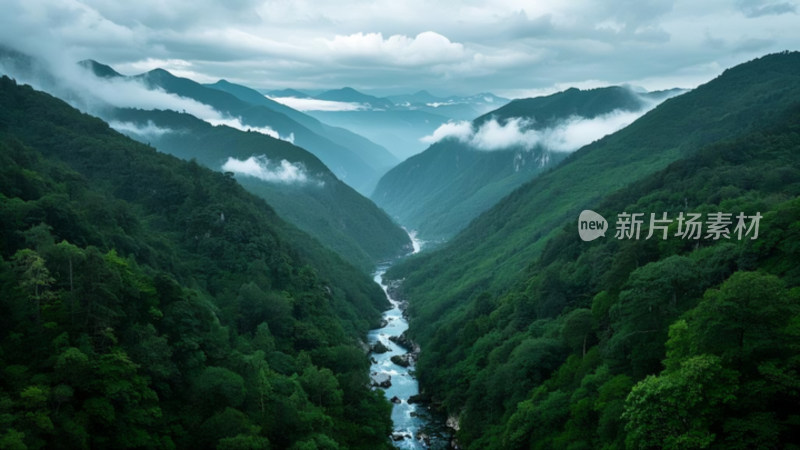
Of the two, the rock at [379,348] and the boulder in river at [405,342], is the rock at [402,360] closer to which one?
the boulder in river at [405,342]

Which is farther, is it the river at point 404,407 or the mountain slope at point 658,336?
the river at point 404,407

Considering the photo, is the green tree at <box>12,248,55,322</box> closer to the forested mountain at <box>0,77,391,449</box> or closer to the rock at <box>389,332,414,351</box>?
the forested mountain at <box>0,77,391,449</box>

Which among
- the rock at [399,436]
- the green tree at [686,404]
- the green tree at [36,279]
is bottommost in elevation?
the rock at [399,436]

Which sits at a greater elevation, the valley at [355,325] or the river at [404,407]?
the valley at [355,325]

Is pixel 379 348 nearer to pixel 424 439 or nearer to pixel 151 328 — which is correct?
pixel 424 439

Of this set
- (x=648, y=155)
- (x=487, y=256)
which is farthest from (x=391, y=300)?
(x=648, y=155)

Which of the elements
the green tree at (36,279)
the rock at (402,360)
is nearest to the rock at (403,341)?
the rock at (402,360)

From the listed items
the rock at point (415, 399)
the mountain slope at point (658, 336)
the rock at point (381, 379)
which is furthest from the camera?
the rock at point (381, 379)
